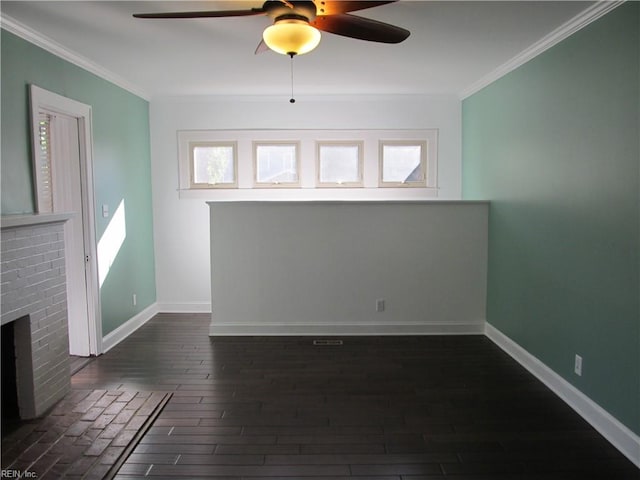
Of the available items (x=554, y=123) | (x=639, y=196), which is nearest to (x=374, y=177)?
(x=554, y=123)

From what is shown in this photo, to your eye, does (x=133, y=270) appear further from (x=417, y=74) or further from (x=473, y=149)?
(x=473, y=149)

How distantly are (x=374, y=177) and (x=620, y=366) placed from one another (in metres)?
3.41

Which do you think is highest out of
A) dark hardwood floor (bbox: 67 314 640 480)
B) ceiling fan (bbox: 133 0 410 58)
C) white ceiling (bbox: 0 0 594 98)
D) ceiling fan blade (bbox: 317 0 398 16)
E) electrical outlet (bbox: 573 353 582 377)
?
white ceiling (bbox: 0 0 594 98)

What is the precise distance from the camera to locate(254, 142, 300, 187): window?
17.6 ft

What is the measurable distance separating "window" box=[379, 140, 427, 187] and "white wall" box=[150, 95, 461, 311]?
A: 205mm

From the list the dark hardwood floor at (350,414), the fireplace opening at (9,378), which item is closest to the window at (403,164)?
the dark hardwood floor at (350,414)

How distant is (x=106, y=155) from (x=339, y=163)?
8.41 ft

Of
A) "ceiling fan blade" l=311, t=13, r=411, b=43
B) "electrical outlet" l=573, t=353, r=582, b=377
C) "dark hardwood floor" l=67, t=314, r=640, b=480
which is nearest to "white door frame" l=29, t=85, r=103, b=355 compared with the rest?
"dark hardwood floor" l=67, t=314, r=640, b=480

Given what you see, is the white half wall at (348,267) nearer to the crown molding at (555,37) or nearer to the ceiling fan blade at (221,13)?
the crown molding at (555,37)

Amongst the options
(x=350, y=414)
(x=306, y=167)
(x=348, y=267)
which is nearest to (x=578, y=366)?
(x=350, y=414)

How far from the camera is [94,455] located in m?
2.40

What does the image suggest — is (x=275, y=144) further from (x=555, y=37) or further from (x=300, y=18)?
(x=300, y=18)

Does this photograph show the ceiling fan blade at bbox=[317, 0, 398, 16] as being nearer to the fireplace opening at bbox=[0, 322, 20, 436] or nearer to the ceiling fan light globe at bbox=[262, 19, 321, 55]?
the ceiling fan light globe at bbox=[262, 19, 321, 55]

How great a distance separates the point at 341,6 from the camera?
2131 mm
